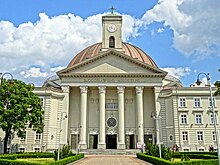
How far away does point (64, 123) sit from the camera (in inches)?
2179

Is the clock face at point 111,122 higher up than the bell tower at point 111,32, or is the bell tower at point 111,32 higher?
the bell tower at point 111,32

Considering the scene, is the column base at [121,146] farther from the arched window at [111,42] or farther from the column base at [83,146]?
the arched window at [111,42]

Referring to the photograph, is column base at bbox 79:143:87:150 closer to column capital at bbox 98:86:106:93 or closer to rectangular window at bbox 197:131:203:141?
column capital at bbox 98:86:106:93

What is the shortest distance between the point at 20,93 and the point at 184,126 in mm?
31341

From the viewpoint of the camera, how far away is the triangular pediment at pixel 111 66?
56562 mm

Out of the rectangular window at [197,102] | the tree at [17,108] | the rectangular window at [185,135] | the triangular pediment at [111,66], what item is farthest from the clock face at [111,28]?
the rectangular window at [185,135]

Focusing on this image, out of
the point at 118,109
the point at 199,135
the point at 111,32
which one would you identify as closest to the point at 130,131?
the point at 118,109

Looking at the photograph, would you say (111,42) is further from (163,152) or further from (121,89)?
(163,152)

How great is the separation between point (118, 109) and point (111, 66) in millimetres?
8872

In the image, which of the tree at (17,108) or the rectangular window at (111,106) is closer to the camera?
the tree at (17,108)

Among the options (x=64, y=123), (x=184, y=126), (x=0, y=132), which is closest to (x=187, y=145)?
(x=184, y=126)

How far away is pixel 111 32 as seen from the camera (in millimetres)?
62969

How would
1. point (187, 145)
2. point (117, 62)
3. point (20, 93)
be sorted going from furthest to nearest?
point (117, 62), point (187, 145), point (20, 93)

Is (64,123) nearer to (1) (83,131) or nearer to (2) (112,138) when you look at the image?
(1) (83,131)
